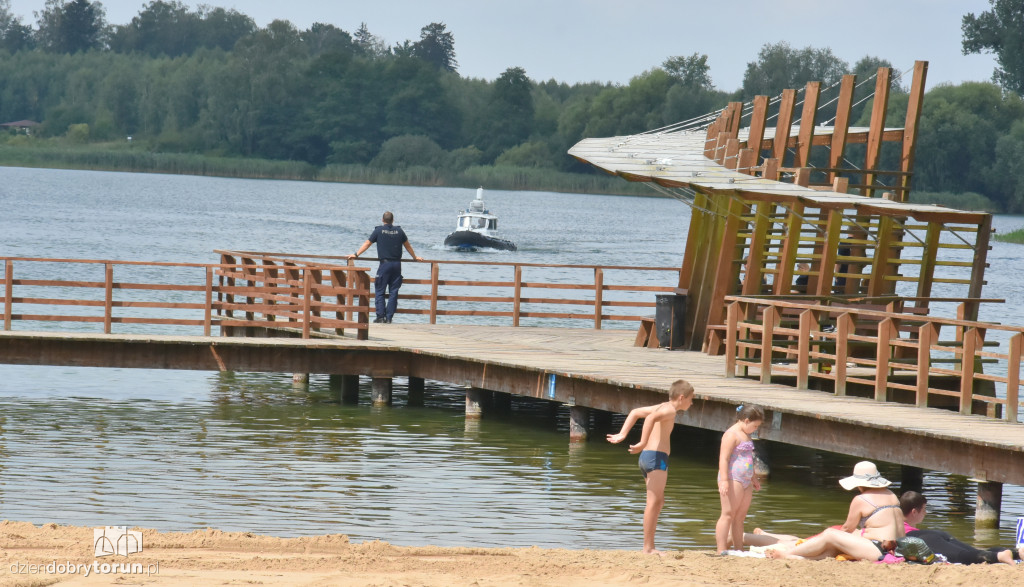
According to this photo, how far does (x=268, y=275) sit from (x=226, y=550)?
34.2 feet

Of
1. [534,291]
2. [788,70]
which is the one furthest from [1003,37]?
[534,291]

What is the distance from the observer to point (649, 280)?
63.5m

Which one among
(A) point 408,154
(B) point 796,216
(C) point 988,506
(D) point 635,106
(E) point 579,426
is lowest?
(E) point 579,426

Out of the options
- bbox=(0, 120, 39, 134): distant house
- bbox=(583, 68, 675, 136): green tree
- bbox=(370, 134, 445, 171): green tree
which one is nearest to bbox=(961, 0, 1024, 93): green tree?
bbox=(583, 68, 675, 136): green tree

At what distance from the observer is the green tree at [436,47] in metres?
177

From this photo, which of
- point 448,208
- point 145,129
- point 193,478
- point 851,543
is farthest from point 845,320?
point 145,129

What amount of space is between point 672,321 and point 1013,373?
20.7 feet

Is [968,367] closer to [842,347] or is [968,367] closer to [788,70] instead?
[842,347]

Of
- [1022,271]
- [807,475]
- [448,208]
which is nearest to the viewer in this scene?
[807,475]

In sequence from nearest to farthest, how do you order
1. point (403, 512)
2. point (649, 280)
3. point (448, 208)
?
point (403, 512), point (649, 280), point (448, 208)

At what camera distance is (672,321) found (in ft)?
63.3

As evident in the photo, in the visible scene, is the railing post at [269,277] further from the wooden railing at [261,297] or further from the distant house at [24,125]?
the distant house at [24,125]

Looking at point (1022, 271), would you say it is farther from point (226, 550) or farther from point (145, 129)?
point (145, 129)

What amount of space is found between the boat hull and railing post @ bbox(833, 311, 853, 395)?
2170 inches
